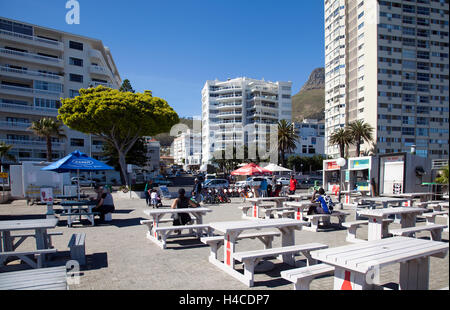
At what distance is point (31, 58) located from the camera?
141ft

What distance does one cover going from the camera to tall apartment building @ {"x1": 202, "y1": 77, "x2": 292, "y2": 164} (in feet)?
268

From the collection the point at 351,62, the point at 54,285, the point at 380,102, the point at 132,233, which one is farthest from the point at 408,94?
the point at 54,285

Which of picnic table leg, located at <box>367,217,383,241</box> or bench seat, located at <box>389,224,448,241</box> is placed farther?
picnic table leg, located at <box>367,217,383,241</box>

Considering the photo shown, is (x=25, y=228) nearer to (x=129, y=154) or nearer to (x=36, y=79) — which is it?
(x=129, y=154)

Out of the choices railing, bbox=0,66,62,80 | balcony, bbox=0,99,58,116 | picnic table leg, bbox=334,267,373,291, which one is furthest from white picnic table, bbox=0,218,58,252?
railing, bbox=0,66,62,80

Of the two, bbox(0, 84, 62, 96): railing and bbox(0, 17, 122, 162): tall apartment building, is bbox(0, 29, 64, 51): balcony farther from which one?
bbox(0, 84, 62, 96): railing

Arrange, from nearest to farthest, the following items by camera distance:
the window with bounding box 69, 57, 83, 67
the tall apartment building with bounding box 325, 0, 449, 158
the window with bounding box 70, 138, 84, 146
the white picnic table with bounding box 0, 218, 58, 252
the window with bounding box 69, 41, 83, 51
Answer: the white picnic table with bounding box 0, 218, 58, 252
the window with bounding box 70, 138, 84, 146
the window with bounding box 69, 57, 83, 67
the window with bounding box 69, 41, 83, 51
the tall apartment building with bounding box 325, 0, 449, 158

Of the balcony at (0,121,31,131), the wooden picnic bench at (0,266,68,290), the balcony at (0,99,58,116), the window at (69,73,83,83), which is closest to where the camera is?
the wooden picnic bench at (0,266,68,290)

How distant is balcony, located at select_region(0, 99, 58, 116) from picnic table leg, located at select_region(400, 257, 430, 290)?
4984 centimetres

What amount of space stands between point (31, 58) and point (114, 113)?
26.2 m

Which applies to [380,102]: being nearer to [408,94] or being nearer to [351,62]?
[408,94]

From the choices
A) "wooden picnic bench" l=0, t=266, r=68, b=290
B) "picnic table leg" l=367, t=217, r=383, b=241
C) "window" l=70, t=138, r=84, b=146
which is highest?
"window" l=70, t=138, r=84, b=146

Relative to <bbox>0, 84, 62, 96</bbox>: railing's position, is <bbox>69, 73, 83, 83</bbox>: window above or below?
above

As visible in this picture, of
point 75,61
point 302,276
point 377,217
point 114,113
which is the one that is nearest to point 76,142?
point 75,61
